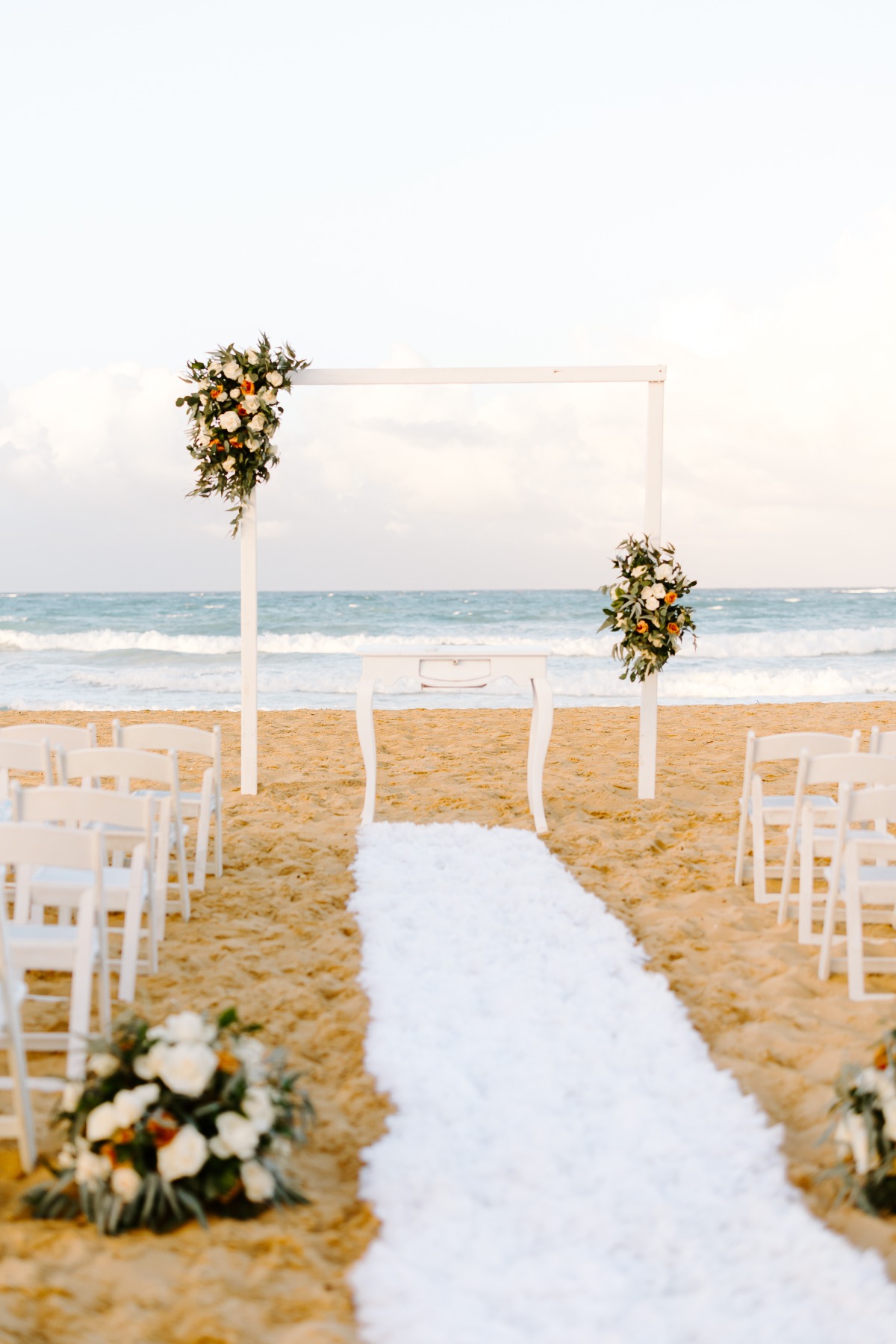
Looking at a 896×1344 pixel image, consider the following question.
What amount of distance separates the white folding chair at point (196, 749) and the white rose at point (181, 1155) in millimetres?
2425

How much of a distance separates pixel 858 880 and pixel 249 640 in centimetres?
441

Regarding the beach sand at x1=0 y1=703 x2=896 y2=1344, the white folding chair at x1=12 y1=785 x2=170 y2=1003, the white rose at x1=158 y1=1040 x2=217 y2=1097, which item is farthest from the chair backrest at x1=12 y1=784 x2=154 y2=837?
the white rose at x1=158 y1=1040 x2=217 y2=1097

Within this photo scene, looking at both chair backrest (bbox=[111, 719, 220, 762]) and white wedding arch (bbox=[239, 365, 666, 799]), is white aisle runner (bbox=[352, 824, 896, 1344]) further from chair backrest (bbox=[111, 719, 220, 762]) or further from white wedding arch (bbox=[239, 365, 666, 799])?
white wedding arch (bbox=[239, 365, 666, 799])

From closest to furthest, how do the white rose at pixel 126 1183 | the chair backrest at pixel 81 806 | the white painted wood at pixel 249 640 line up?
the white rose at pixel 126 1183, the chair backrest at pixel 81 806, the white painted wood at pixel 249 640

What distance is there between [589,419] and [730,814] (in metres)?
18.2

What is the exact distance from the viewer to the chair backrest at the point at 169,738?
4.64 meters

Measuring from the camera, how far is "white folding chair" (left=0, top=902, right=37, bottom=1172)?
95.0 inches

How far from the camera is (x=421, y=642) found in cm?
1880

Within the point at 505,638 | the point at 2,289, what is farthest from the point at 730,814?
the point at 505,638

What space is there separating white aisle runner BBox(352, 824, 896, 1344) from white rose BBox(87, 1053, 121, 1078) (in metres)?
0.66

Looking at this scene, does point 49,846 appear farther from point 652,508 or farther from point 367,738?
point 652,508

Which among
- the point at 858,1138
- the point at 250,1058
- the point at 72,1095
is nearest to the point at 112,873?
the point at 72,1095

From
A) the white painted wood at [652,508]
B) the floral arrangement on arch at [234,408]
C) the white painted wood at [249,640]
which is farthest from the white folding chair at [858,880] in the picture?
the floral arrangement on arch at [234,408]

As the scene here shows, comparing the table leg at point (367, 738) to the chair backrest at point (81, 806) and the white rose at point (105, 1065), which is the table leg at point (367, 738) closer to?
the chair backrest at point (81, 806)
